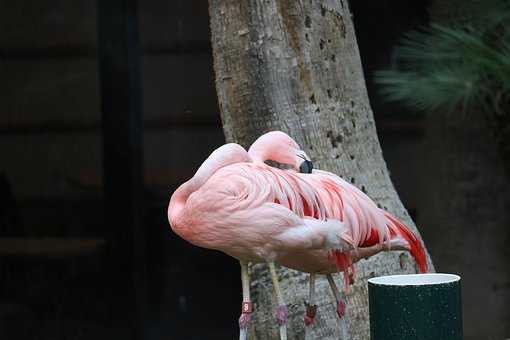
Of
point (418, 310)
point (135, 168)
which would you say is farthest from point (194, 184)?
point (135, 168)

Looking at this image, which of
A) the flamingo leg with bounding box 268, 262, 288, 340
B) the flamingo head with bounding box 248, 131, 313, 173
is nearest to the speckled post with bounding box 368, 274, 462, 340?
the flamingo leg with bounding box 268, 262, 288, 340

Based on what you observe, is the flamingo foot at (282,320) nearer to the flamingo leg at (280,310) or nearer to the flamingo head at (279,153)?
the flamingo leg at (280,310)

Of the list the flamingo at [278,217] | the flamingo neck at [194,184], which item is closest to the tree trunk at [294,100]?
the flamingo at [278,217]

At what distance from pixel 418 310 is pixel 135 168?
92.1 inches

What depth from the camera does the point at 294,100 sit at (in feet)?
10.4

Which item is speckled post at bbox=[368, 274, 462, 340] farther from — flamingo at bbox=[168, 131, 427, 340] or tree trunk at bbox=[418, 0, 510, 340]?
tree trunk at bbox=[418, 0, 510, 340]

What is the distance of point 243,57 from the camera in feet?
10.4

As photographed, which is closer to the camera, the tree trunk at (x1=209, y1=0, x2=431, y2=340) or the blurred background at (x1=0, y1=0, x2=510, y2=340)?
the tree trunk at (x1=209, y1=0, x2=431, y2=340)

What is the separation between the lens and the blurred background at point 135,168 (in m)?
4.44

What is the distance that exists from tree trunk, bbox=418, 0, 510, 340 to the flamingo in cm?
207

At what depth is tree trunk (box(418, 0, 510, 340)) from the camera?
4.52m

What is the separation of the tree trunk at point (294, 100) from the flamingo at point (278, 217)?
2.06 feet

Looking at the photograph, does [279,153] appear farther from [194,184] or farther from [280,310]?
[280,310]

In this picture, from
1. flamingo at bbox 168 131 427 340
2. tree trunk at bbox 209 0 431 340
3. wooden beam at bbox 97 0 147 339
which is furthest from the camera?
wooden beam at bbox 97 0 147 339
